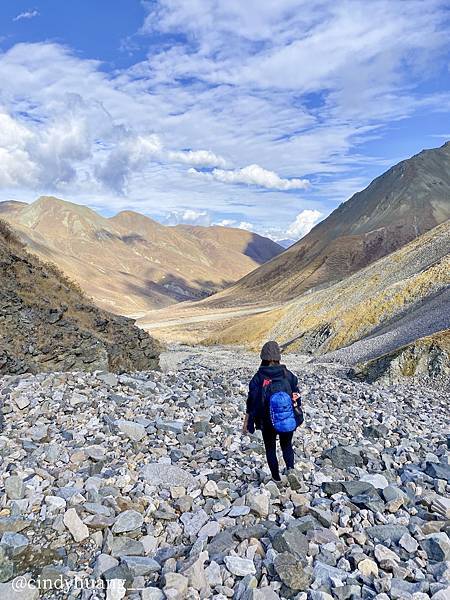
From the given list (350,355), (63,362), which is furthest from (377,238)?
(63,362)

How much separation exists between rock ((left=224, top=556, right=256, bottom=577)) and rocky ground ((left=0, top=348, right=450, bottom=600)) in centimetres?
1

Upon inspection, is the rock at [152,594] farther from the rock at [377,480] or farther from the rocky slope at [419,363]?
the rocky slope at [419,363]

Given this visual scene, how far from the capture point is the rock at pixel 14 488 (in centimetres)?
671

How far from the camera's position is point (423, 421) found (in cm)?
1336

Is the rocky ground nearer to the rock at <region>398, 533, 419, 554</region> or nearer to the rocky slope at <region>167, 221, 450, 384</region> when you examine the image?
the rock at <region>398, 533, 419, 554</region>

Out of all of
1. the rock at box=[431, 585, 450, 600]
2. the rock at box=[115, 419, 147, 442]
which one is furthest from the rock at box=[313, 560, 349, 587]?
the rock at box=[115, 419, 147, 442]

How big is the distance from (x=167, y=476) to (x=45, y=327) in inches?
370

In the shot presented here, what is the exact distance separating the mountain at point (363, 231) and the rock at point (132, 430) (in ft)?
291

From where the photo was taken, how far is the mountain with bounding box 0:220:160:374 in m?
14.2

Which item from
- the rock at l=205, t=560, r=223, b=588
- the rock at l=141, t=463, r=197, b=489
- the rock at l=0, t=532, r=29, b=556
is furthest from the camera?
the rock at l=141, t=463, r=197, b=489

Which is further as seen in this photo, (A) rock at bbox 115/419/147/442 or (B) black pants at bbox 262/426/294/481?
(A) rock at bbox 115/419/147/442

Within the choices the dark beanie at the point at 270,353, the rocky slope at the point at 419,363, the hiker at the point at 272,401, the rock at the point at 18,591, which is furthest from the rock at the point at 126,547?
the rocky slope at the point at 419,363

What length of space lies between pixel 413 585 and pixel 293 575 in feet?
4.02

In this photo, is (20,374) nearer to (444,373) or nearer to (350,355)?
(444,373)
